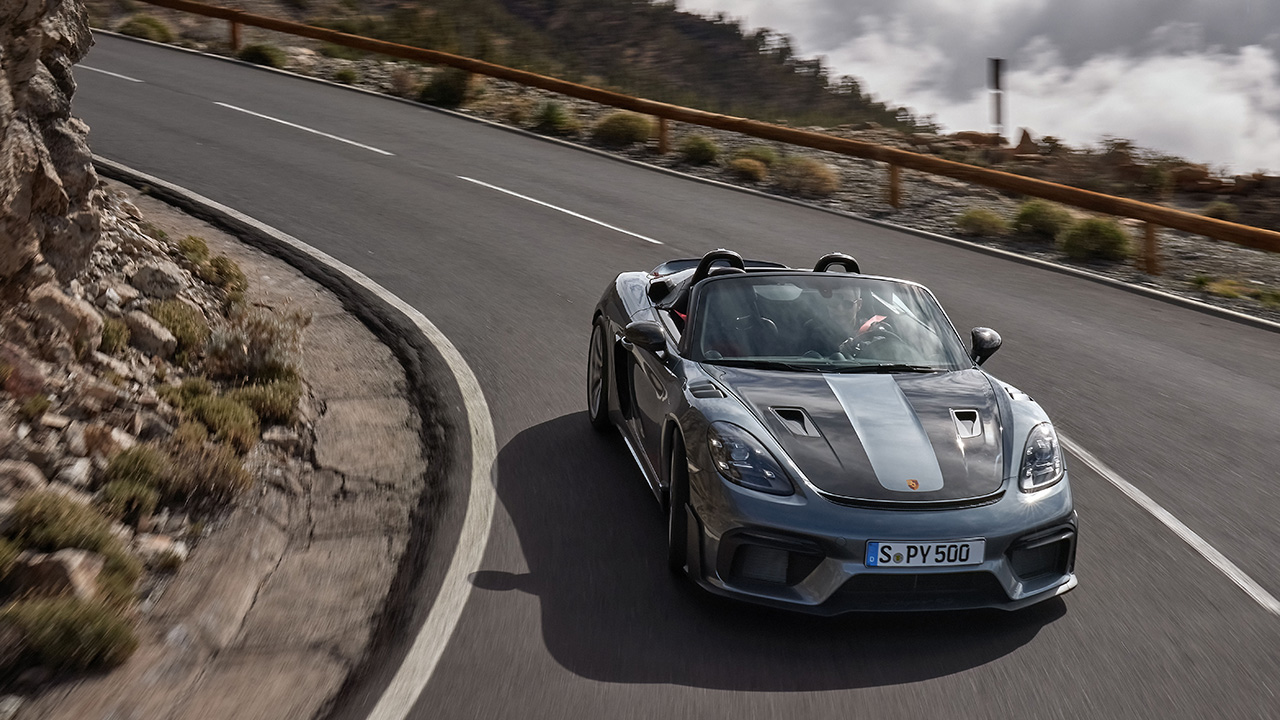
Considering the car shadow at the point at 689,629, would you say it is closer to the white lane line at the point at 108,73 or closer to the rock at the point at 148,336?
the rock at the point at 148,336

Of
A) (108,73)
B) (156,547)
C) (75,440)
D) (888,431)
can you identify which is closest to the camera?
(888,431)

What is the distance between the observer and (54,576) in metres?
4.78

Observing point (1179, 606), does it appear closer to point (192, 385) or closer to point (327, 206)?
point (192, 385)

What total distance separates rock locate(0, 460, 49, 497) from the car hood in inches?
136

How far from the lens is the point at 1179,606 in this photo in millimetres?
5008

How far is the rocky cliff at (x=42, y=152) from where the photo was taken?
6.62m

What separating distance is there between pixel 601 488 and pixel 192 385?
2.96 m

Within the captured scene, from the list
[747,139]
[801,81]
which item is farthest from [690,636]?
[801,81]

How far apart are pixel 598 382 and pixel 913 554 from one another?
339cm

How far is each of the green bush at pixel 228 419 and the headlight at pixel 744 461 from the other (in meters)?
3.27

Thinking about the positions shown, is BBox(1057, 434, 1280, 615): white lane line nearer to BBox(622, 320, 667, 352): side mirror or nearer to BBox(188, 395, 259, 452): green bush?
BBox(622, 320, 667, 352): side mirror

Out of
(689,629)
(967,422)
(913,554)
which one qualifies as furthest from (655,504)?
(913,554)

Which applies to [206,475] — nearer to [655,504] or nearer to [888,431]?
[655,504]

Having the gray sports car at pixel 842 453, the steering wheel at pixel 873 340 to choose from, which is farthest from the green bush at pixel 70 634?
the steering wheel at pixel 873 340
